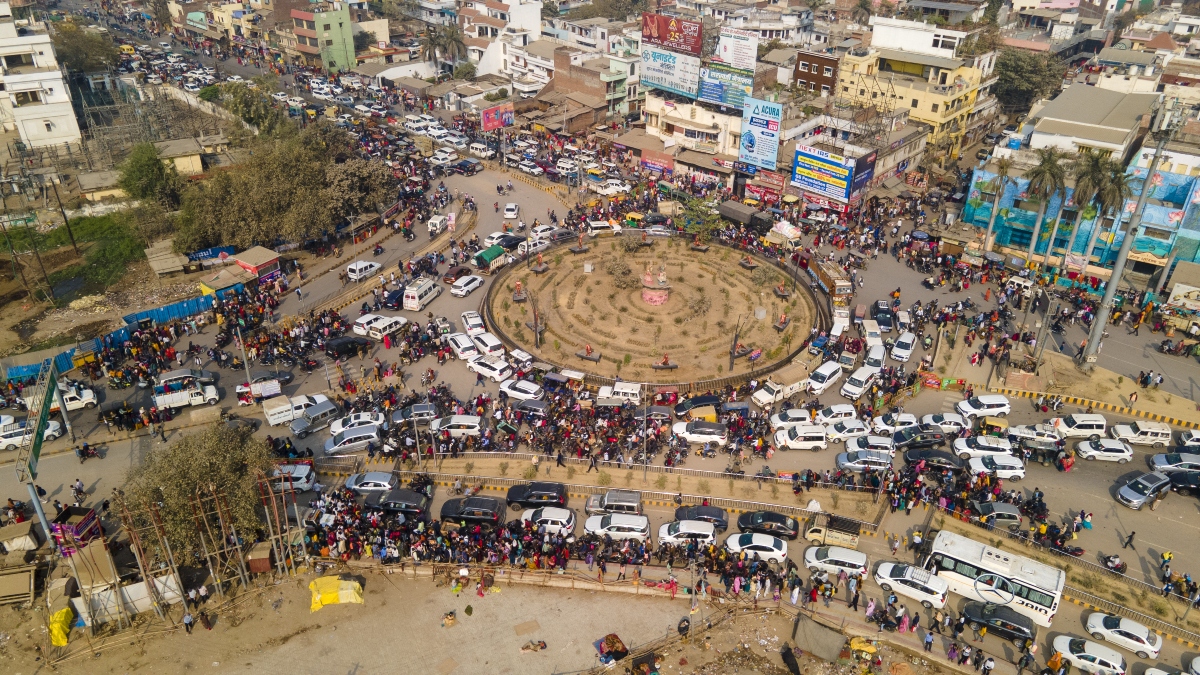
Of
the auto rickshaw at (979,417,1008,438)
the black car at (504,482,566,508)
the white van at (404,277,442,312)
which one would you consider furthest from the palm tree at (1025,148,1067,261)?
the white van at (404,277,442,312)

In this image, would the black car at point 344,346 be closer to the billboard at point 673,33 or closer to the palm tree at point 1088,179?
the billboard at point 673,33

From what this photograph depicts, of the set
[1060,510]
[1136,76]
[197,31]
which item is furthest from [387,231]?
[197,31]

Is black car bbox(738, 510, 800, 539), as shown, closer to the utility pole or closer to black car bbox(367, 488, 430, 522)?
black car bbox(367, 488, 430, 522)

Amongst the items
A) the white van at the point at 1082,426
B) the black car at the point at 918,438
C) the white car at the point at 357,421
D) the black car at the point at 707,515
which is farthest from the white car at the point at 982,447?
the white car at the point at 357,421

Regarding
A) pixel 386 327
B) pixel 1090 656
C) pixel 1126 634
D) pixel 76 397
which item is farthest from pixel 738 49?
pixel 76 397

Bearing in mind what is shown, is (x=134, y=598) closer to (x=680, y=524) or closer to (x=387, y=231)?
(x=680, y=524)

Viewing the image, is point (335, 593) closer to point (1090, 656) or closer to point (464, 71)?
point (1090, 656)
